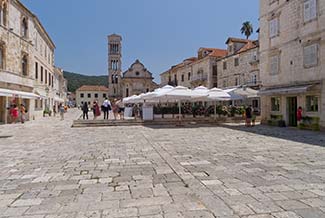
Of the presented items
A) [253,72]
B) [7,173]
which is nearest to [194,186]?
[7,173]

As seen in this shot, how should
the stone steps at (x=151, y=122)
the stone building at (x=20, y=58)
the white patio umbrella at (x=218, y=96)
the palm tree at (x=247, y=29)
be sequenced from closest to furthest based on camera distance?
the stone steps at (x=151, y=122)
the white patio umbrella at (x=218, y=96)
the stone building at (x=20, y=58)
the palm tree at (x=247, y=29)

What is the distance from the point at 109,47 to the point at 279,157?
69.3 metres

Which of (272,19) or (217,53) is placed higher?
(217,53)

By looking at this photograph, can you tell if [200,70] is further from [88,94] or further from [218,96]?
[88,94]

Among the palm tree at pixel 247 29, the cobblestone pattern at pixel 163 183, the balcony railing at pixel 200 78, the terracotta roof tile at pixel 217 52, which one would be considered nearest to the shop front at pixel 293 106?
the cobblestone pattern at pixel 163 183

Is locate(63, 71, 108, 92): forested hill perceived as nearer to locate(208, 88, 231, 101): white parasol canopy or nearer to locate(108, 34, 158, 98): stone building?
locate(108, 34, 158, 98): stone building

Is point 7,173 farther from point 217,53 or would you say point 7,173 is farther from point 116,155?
point 217,53

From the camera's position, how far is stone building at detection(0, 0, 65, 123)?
65.2 feet

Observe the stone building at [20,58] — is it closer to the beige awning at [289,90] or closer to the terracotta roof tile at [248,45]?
the beige awning at [289,90]

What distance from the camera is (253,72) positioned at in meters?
30.1

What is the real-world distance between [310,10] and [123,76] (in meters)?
57.3

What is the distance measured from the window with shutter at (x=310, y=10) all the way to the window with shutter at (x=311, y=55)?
5.69 ft

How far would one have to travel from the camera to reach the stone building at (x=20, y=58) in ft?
65.2

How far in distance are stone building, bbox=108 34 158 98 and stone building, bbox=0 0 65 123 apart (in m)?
38.8
